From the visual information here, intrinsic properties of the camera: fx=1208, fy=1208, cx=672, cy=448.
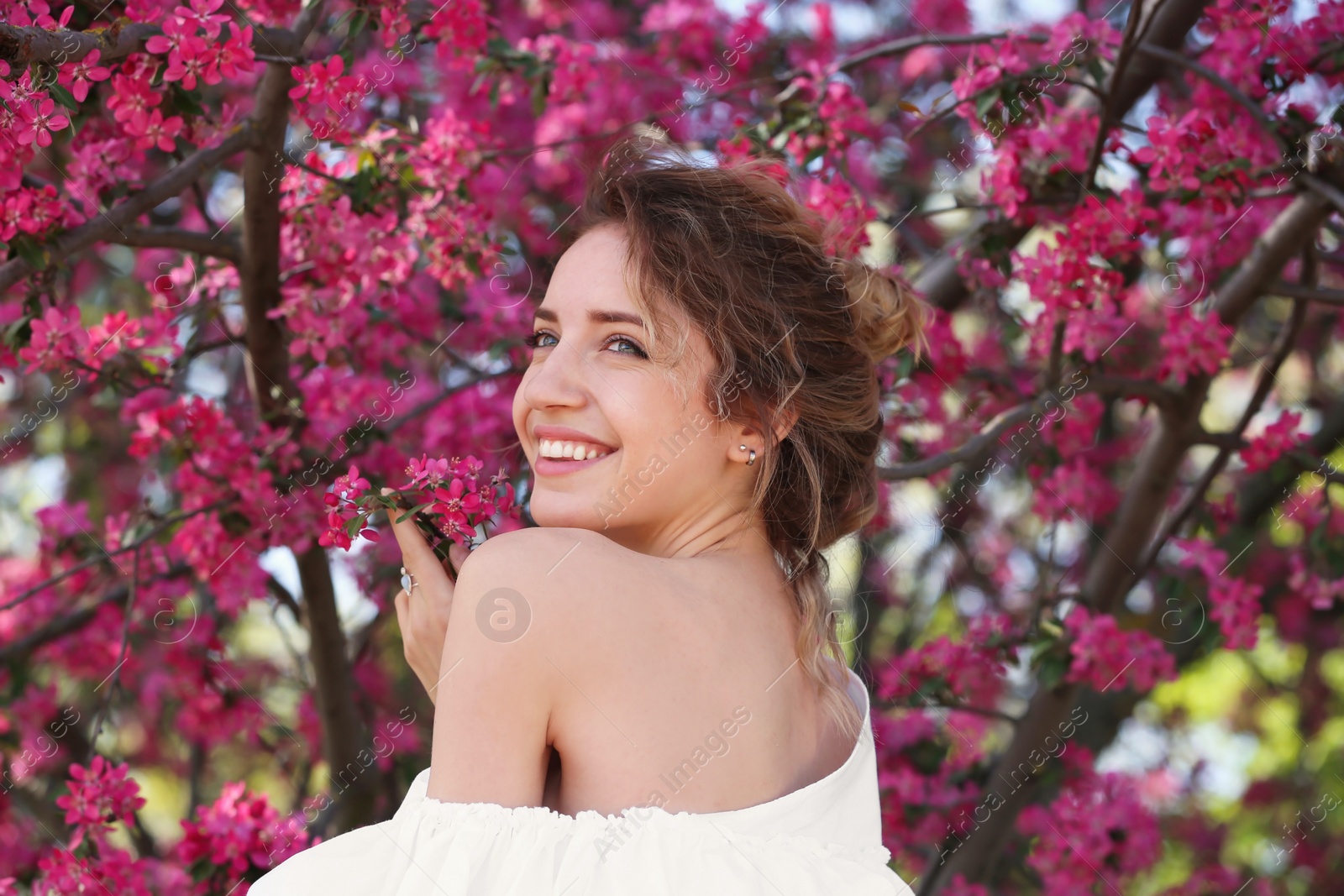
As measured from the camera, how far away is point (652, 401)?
1.64 metres

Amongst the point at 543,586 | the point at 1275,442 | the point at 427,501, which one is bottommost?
the point at 1275,442

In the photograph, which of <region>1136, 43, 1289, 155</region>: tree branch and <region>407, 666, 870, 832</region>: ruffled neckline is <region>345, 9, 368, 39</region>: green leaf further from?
<region>1136, 43, 1289, 155</region>: tree branch

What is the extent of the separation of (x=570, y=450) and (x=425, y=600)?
281 millimetres

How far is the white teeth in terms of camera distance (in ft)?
5.46

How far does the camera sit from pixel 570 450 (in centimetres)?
167

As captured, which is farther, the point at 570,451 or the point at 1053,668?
the point at 1053,668

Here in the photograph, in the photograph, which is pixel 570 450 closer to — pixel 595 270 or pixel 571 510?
pixel 571 510

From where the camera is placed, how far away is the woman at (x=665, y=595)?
4.35 feet

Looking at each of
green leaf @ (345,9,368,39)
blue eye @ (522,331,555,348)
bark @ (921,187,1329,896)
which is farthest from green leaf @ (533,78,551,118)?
→ bark @ (921,187,1329,896)

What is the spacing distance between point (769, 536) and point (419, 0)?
4.74 ft

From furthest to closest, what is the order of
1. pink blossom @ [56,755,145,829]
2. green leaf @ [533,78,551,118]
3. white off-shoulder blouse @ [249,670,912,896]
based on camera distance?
green leaf @ [533,78,551,118]
pink blossom @ [56,755,145,829]
white off-shoulder blouse @ [249,670,912,896]

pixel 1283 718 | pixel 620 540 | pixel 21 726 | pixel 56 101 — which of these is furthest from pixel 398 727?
pixel 1283 718

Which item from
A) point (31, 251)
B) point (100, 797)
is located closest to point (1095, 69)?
point (31, 251)

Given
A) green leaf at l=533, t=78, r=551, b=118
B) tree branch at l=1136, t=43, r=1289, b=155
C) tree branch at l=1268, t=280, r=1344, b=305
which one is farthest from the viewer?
green leaf at l=533, t=78, r=551, b=118
